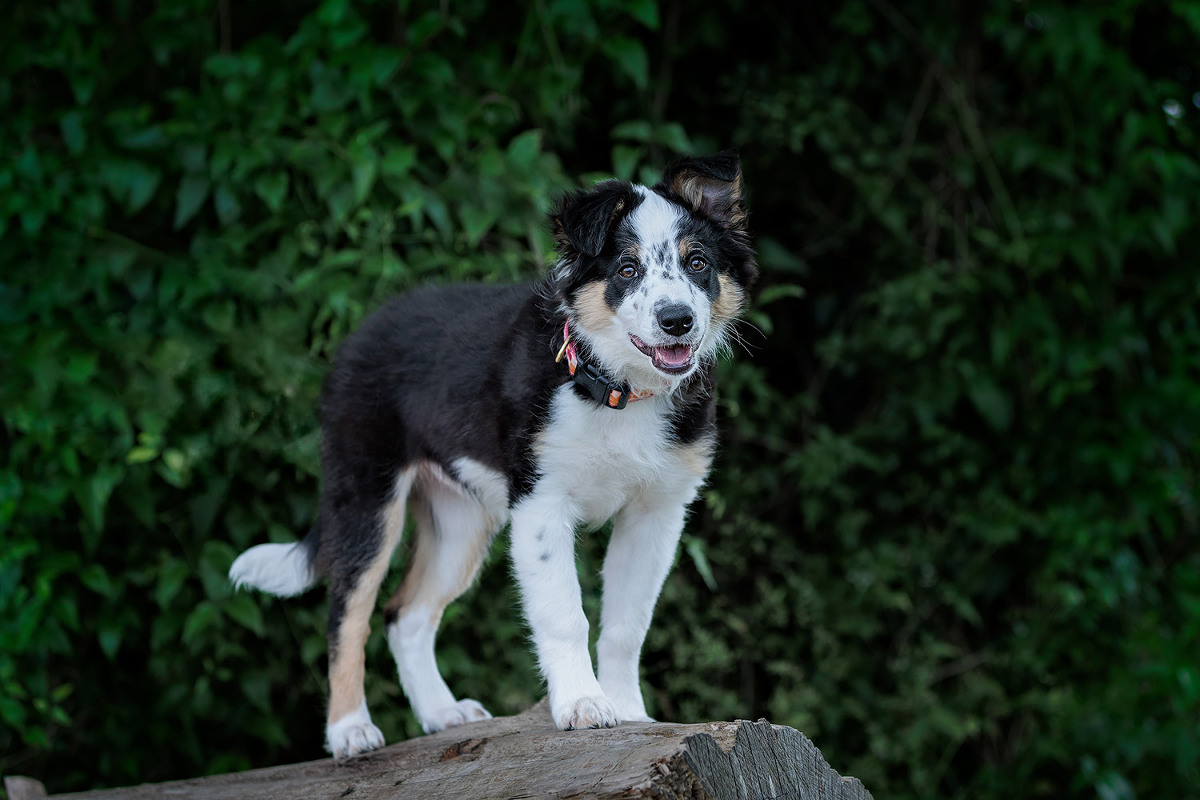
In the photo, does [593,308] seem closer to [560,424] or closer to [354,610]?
[560,424]

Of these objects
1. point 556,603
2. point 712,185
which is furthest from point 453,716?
point 712,185

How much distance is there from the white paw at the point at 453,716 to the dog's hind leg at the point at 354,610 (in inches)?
7.5

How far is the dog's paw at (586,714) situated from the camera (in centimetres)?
292

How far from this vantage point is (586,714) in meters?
2.94

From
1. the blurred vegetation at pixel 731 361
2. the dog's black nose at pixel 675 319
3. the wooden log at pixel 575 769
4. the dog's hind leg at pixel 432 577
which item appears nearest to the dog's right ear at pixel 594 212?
the dog's black nose at pixel 675 319

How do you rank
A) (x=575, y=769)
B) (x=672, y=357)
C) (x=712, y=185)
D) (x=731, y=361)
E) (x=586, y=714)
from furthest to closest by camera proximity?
(x=731, y=361) → (x=712, y=185) → (x=672, y=357) → (x=586, y=714) → (x=575, y=769)

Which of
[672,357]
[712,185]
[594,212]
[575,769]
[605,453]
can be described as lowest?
[575,769]

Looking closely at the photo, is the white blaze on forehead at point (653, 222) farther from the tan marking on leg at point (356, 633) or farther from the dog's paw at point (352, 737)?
the dog's paw at point (352, 737)

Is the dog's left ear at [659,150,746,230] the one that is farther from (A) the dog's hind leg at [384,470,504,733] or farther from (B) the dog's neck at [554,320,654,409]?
(A) the dog's hind leg at [384,470,504,733]

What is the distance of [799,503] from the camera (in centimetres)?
627

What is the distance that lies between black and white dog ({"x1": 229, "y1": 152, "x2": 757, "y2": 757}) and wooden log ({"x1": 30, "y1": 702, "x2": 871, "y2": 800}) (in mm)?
232

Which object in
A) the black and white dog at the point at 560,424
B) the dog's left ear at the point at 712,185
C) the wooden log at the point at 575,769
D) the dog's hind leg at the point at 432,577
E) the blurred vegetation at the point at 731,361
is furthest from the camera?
the blurred vegetation at the point at 731,361

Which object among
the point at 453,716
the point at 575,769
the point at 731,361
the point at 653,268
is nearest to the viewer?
the point at 575,769

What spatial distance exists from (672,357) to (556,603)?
2.23ft
